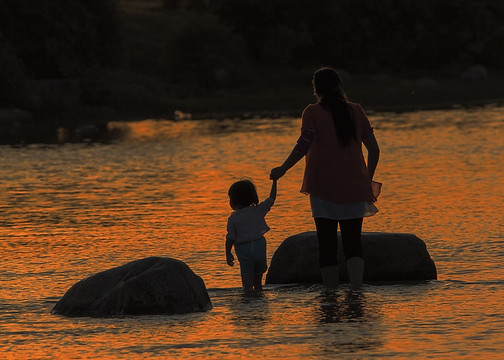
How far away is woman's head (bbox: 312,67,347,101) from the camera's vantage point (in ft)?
31.4

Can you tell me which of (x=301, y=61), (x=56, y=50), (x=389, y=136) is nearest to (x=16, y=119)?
(x=56, y=50)

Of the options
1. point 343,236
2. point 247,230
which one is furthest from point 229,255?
point 343,236

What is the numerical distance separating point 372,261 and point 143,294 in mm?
2215

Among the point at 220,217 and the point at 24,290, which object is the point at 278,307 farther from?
the point at 220,217

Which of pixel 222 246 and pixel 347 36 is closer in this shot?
pixel 222 246

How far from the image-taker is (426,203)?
14.8 meters

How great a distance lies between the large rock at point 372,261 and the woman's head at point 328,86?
1.40m

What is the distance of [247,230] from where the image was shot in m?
9.70

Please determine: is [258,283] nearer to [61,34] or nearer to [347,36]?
[61,34]

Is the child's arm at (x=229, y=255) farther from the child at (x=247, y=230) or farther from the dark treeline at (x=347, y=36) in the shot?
the dark treeline at (x=347, y=36)

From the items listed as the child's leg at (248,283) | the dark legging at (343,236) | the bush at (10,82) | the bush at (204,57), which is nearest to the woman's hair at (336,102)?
the dark legging at (343,236)

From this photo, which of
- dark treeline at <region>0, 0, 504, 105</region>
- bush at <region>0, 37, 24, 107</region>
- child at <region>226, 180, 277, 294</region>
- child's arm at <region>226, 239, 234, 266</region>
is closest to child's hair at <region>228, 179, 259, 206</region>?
child at <region>226, 180, 277, 294</region>

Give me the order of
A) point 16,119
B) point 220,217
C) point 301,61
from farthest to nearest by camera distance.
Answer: point 301,61 < point 16,119 < point 220,217

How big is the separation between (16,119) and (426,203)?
23128mm
